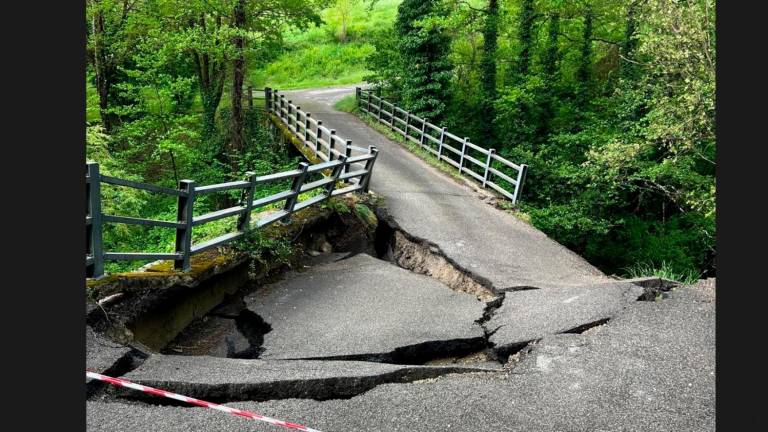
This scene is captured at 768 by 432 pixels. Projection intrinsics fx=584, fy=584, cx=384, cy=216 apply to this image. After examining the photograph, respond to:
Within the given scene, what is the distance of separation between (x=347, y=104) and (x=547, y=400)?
24031 mm

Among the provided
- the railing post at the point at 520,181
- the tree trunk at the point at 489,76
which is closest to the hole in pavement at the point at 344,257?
the railing post at the point at 520,181

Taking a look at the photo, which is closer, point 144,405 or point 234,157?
point 144,405

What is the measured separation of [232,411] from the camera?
176 inches

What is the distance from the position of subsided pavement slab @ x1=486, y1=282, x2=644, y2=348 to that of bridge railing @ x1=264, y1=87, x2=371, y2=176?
6.29 meters

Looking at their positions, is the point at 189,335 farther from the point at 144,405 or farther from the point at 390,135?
the point at 390,135

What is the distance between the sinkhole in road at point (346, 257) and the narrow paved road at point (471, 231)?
0.25 meters

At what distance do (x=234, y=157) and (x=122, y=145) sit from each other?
6.11 meters

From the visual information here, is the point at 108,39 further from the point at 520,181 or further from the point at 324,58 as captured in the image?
the point at 324,58

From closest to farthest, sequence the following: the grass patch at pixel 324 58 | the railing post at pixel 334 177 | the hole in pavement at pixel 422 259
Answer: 1. the hole in pavement at pixel 422 259
2. the railing post at pixel 334 177
3. the grass patch at pixel 324 58

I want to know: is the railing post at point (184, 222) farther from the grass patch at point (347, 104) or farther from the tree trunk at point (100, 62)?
the grass patch at point (347, 104)

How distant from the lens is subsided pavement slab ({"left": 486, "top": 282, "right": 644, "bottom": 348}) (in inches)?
257

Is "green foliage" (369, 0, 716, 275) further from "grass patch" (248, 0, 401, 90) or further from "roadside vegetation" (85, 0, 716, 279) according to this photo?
"grass patch" (248, 0, 401, 90)

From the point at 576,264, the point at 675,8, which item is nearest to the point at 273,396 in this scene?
the point at 576,264

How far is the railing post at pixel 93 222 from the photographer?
208 inches
